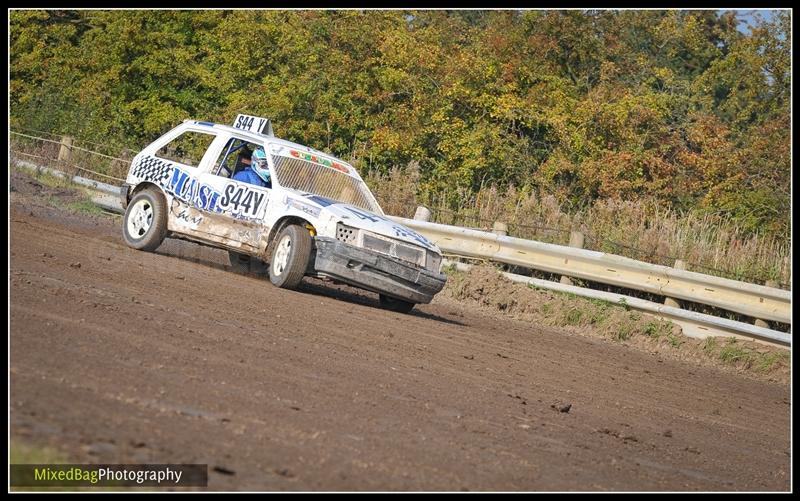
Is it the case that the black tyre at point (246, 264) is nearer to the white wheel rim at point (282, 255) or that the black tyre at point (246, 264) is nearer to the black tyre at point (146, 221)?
the black tyre at point (146, 221)

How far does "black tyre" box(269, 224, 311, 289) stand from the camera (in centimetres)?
1252

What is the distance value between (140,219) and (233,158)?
53.4 inches

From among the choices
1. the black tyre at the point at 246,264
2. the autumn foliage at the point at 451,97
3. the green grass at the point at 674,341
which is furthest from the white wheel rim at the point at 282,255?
the autumn foliage at the point at 451,97

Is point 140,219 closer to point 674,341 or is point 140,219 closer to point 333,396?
point 674,341

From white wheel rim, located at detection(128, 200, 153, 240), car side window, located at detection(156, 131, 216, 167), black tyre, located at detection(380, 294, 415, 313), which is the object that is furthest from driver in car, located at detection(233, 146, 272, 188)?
black tyre, located at detection(380, 294, 415, 313)

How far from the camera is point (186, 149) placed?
2022 centimetres

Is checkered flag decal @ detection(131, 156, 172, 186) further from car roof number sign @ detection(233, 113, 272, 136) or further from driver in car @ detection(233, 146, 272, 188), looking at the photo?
car roof number sign @ detection(233, 113, 272, 136)

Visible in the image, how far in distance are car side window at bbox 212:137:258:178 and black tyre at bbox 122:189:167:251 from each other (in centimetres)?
80

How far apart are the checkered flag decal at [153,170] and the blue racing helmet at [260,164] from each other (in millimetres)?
1109

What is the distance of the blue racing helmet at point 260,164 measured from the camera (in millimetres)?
13672

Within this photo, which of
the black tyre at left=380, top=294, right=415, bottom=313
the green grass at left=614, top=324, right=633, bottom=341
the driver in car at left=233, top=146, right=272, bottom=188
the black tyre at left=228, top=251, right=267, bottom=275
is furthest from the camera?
the green grass at left=614, top=324, right=633, bottom=341

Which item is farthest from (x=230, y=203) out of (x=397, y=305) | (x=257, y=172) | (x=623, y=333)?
(x=623, y=333)

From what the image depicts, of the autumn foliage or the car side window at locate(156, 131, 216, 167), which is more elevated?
the autumn foliage

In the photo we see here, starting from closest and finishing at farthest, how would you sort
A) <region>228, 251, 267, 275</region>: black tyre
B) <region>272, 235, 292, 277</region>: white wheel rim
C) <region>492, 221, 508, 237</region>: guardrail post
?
<region>272, 235, 292, 277</region>: white wheel rim
<region>228, 251, 267, 275</region>: black tyre
<region>492, 221, 508, 237</region>: guardrail post
